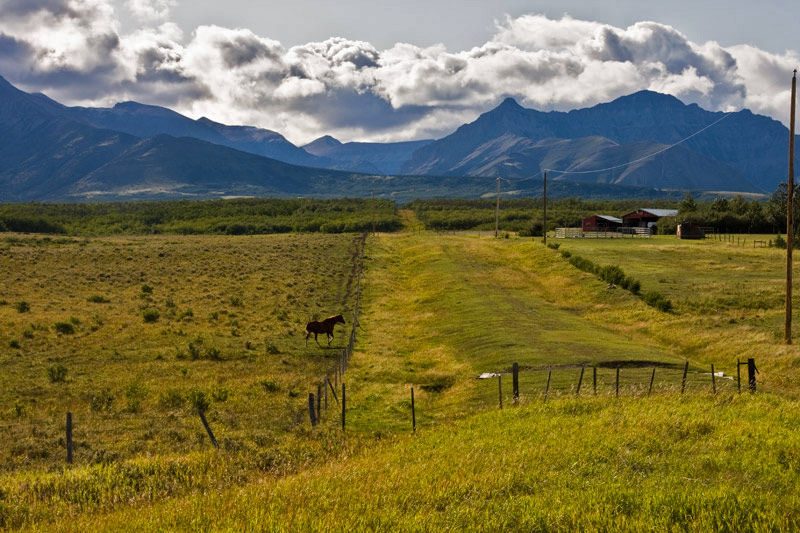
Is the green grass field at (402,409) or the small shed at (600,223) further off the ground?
the small shed at (600,223)

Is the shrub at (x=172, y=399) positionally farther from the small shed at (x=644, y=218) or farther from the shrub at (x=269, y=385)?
the small shed at (x=644, y=218)

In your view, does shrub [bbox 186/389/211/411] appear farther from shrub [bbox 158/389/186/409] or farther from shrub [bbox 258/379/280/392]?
shrub [bbox 258/379/280/392]

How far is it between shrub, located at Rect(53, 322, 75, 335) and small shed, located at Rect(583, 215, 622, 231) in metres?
120

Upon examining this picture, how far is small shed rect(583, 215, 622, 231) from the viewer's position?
481 feet

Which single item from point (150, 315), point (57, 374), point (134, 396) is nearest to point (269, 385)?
point (134, 396)

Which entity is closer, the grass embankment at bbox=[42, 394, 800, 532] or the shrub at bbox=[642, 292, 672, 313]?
the grass embankment at bbox=[42, 394, 800, 532]

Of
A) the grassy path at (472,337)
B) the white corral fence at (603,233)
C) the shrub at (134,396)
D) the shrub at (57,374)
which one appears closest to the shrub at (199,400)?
the shrub at (134,396)

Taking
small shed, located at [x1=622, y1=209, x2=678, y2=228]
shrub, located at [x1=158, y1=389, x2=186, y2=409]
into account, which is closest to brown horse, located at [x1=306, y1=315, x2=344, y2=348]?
shrub, located at [x1=158, y1=389, x2=186, y2=409]

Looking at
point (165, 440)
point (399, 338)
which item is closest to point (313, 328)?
point (399, 338)

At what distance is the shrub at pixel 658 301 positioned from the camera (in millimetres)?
53969

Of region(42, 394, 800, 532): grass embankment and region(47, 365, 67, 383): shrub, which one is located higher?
region(42, 394, 800, 532): grass embankment

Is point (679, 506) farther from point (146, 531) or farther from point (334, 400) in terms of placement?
point (334, 400)

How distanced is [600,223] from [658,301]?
325 ft

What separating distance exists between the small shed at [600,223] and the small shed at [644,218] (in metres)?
2.44
